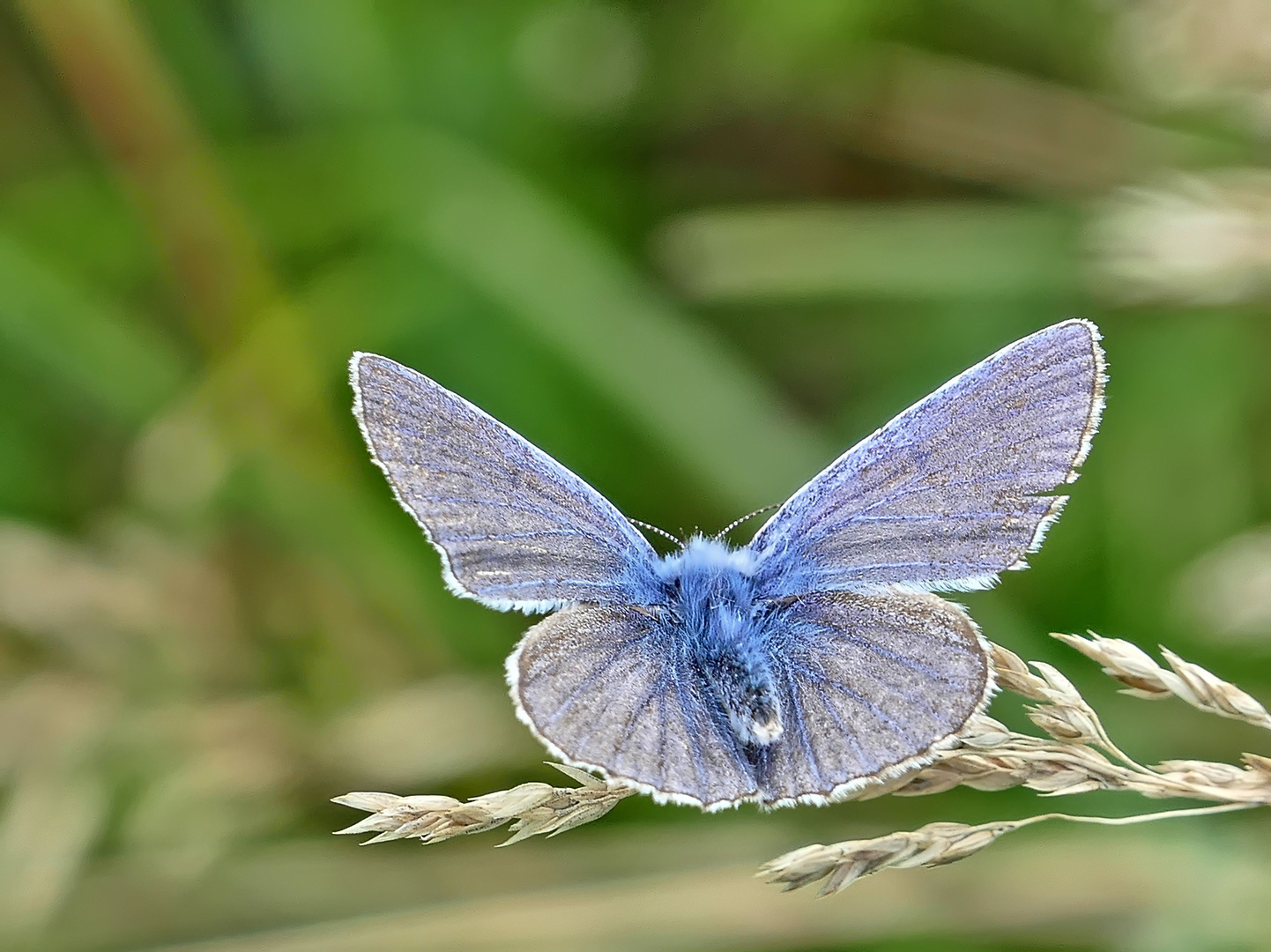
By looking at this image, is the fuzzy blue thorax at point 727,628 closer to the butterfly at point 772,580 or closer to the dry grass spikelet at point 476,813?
the butterfly at point 772,580

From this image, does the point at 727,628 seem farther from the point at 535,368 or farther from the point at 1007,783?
the point at 535,368

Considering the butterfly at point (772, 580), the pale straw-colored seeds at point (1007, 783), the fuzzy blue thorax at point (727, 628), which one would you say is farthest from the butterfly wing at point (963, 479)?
the pale straw-colored seeds at point (1007, 783)

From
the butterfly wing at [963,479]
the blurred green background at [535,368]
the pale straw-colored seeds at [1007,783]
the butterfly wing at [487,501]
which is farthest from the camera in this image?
the blurred green background at [535,368]

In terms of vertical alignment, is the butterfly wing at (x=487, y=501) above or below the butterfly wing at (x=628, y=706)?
above

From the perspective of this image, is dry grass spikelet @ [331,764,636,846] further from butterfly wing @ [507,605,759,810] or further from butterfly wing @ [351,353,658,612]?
butterfly wing @ [351,353,658,612]

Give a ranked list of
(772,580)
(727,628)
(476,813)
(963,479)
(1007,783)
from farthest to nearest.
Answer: (772,580) < (727,628) < (963,479) < (1007,783) < (476,813)

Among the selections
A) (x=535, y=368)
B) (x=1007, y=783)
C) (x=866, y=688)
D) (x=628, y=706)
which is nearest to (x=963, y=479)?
(x=866, y=688)
